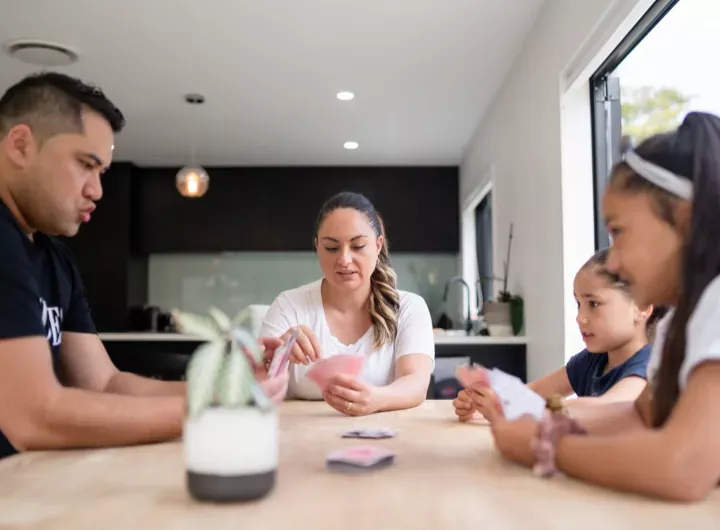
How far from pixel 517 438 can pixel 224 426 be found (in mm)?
427

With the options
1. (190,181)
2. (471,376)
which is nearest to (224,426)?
(471,376)

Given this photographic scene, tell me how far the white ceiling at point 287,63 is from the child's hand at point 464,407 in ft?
7.98

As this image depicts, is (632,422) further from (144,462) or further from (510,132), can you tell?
(510,132)

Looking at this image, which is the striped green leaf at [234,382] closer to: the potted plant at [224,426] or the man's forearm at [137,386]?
the potted plant at [224,426]

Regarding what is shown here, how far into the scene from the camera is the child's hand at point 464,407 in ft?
4.54

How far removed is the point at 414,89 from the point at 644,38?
221 cm

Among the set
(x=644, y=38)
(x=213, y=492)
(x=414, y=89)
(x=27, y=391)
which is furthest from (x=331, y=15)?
(x=213, y=492)

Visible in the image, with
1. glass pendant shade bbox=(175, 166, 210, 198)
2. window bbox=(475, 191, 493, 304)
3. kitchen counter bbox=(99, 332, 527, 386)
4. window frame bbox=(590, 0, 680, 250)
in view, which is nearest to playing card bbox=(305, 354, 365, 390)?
window frame bbox=(590, 0, 680, 250)

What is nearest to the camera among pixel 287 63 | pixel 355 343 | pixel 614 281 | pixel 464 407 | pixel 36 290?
pixel 36 290

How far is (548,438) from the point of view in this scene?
35.2 inches

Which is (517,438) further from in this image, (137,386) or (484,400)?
(137,386)

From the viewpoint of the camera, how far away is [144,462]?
0.98 metres

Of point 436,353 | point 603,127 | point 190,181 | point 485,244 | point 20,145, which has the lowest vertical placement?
point 436,353

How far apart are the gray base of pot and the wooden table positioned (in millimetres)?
11
